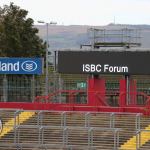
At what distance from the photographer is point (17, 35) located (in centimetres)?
5512

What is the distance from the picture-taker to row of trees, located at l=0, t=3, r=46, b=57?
5398 cm

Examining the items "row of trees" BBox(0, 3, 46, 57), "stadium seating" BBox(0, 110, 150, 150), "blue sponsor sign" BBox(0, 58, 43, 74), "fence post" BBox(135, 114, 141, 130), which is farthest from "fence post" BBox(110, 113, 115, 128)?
"row of trees" BBox(0, 3, 46, 57)

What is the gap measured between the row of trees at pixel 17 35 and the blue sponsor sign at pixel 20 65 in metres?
18.1

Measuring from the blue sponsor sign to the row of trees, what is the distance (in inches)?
713

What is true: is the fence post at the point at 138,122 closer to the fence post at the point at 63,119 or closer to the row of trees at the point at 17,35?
the fence post at the point at 63,119

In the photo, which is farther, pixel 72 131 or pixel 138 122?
pixel 72 131

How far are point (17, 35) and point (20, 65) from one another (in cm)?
2172

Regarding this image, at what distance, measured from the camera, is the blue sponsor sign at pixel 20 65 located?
3341 cm

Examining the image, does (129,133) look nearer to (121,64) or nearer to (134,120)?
(134,120)

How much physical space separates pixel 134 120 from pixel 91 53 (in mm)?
4598

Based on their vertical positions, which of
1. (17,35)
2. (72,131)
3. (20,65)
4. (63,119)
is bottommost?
(72,131)

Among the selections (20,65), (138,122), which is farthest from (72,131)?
(20,65)

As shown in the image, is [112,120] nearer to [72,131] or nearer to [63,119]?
[72,131]

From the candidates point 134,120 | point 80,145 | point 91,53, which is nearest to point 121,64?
point 91,53
